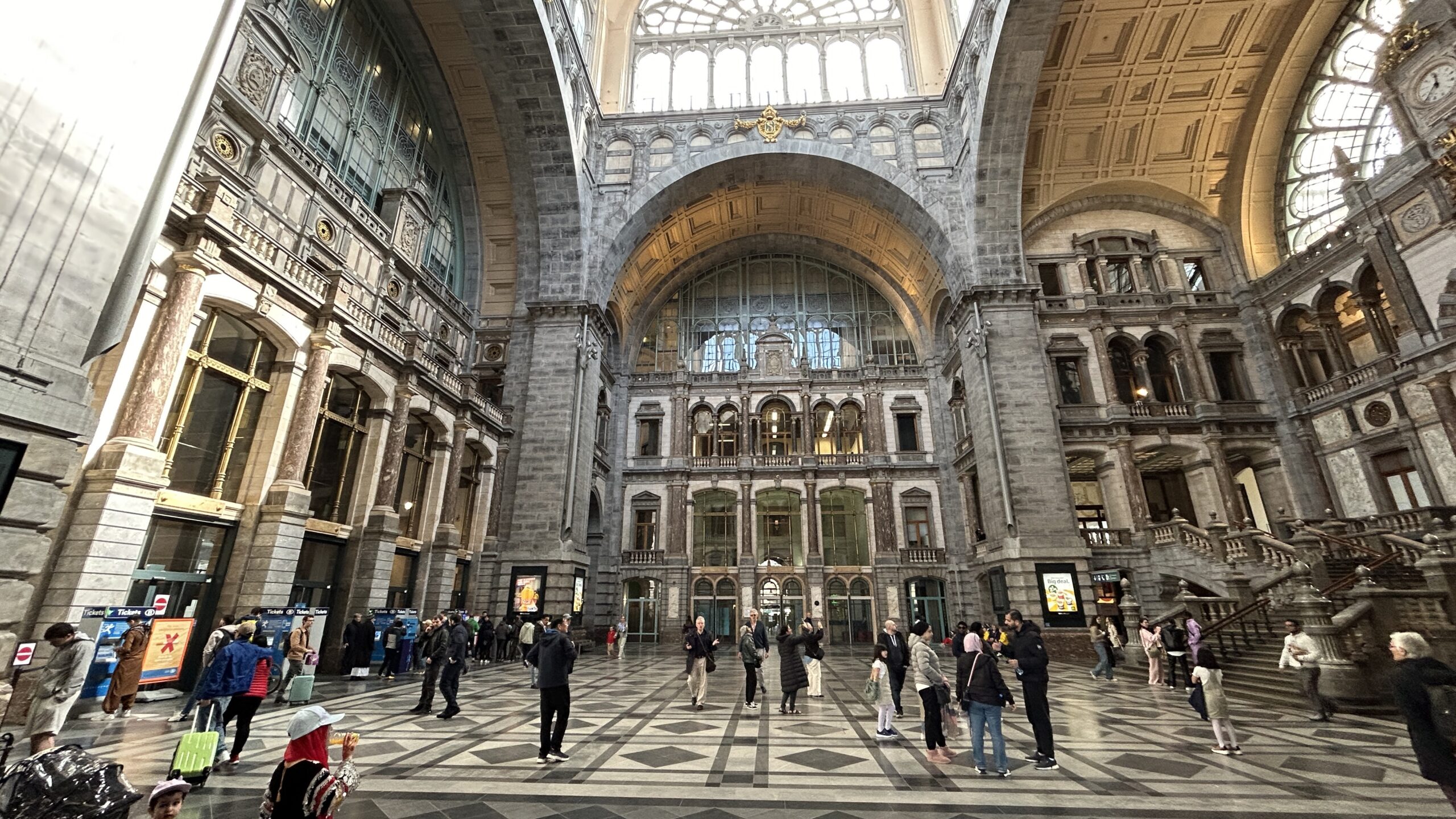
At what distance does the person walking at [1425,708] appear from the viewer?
3775 millimetres

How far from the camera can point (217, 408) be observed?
438 inches

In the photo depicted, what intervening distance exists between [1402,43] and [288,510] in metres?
30.9

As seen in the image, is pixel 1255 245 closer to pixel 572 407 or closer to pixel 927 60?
pixel 927 60

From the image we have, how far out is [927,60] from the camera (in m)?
27.9

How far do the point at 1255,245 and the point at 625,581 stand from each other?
97.7ft

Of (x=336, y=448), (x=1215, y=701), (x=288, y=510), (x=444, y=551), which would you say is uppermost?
(x=336, y=448)

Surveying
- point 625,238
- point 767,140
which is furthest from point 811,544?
point 767,140

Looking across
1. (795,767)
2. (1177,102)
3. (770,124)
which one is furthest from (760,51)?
(795,767)

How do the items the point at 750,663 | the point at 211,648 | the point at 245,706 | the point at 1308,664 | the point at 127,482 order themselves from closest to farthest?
1. the point at 245,706
2. the point at 1308,664
3. the point at 211,648
4. the point at 127,482
5. the point at 750,663

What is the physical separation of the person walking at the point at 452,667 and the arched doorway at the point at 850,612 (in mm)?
20249

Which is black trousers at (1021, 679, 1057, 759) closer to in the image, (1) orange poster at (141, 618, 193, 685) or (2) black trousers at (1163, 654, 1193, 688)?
(2) black trousers at (1163, 654, 1193, 688)

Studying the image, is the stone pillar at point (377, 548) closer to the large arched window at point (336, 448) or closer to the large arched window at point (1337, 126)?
the large arched window at point (336, 448)

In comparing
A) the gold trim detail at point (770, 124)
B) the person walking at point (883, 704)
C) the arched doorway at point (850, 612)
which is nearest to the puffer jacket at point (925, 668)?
the person walking at point (883, 704)

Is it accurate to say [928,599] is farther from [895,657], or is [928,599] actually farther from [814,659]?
[895,657]
